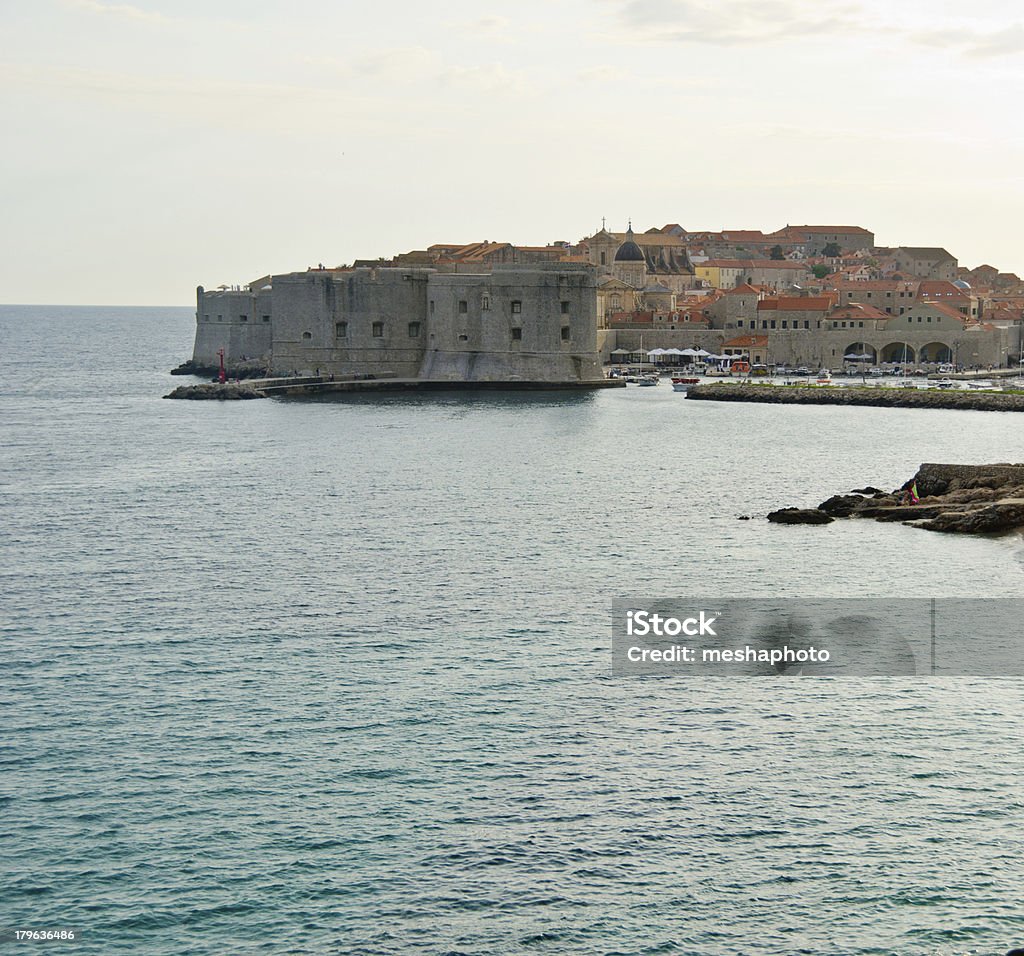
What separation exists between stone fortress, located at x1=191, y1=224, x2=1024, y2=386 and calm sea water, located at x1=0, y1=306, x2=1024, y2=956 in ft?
101

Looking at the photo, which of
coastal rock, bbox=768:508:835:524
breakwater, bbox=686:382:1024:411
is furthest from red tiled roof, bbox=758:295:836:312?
coastal rock, bbox=768:508:835:524

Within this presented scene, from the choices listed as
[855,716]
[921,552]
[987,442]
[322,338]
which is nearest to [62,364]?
[322,338]

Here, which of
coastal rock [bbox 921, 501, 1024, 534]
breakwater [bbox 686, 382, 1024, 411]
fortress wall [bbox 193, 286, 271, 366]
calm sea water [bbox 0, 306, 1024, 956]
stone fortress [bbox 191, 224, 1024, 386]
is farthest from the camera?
fortress wall [bbox 193, 286, 271, 366]

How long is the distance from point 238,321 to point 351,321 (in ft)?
29.6

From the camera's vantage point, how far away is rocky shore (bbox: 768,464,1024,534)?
89.6 feet

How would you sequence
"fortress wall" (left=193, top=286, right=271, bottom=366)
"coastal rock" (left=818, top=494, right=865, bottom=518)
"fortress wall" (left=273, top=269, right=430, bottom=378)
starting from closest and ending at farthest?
"coastal rock" (left=818, top=494, right=865, bottom=518)
"fortress wall" (left=273, top=269, right=430, bottom=378)
"fortress wall" (left=193, top=286, right=271, bottom=366)

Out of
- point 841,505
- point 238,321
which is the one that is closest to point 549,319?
point 238,321

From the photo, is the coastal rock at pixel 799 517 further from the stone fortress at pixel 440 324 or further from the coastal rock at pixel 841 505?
the stone fortress at pixel 440 324

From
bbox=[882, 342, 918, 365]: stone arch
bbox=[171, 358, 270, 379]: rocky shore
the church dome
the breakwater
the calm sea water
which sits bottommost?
the calm sea water

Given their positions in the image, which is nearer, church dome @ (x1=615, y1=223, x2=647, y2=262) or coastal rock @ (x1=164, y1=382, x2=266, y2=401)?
coastal rock @ (x1=164, y1=382, x2=266, y2=401)

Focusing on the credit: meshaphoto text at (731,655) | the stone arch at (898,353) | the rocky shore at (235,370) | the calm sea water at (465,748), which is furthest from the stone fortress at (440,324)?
the credit: meshaphoto text at (731,655)

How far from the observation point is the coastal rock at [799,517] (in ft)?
Answer: 92.1

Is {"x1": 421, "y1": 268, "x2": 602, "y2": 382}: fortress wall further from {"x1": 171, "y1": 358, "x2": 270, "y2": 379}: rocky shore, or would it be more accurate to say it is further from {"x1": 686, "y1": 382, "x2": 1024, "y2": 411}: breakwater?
{"x1": 171, "y1": 358, "x2": 270, "y2": 379}: rocky shore

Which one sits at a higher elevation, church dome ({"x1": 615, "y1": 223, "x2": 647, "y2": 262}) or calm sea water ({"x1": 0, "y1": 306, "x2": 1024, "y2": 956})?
church dome ({"x1": 615, "y1": 223, "x2": 647, "y2": 262})
